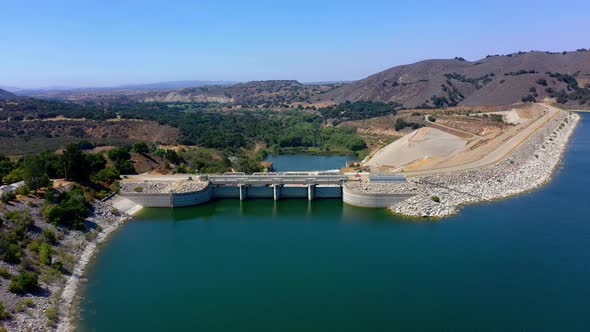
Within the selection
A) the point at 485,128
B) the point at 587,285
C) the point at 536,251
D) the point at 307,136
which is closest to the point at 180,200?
the point at 536,251

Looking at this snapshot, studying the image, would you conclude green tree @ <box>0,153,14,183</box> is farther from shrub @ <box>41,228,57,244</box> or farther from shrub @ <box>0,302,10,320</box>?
shrub @ <box>0,302,10,320</box>

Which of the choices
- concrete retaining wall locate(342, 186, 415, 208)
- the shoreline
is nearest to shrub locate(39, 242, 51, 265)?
the shoreline

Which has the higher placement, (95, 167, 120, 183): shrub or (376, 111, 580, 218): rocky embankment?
(95, 167, 120, 183): shrub

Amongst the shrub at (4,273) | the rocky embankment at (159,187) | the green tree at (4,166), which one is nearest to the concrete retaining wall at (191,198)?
the rocky embankment at (159,187)

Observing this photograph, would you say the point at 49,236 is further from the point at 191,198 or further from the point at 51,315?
the point at 191,198

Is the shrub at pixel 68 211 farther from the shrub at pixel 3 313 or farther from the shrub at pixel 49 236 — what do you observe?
the shrub at pixel 3 313
